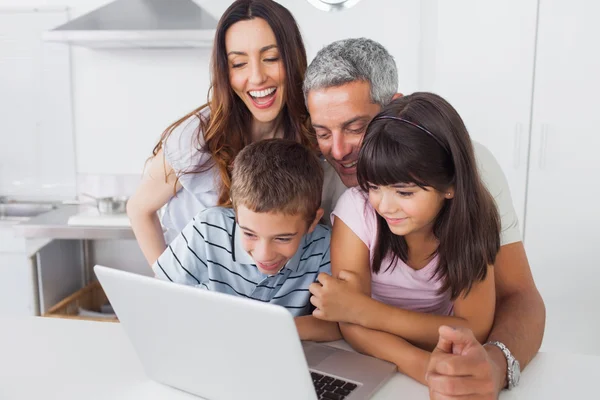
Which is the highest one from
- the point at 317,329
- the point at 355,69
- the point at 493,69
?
the point at 493,69

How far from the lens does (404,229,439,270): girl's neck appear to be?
3.97 feet

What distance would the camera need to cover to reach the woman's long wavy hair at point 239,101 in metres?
1.44

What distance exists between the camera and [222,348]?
0.84m

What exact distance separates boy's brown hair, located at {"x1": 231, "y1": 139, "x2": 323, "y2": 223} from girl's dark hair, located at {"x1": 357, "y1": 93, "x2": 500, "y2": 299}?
156 mm

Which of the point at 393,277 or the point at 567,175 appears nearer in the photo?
the point at 393,277

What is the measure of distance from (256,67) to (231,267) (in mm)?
497

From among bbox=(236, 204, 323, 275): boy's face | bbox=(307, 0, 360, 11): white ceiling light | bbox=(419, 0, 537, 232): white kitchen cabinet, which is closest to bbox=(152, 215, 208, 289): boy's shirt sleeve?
bbox=(236, 204, 323, 275): boy's face

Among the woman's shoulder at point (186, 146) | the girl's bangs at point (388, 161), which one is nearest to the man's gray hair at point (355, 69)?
the girl's bangs at point (388, 161)

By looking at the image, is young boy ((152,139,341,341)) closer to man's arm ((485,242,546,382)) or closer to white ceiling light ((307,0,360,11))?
man's arm ((485,242,546,382))

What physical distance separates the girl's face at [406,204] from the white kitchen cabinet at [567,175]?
151 centimetres

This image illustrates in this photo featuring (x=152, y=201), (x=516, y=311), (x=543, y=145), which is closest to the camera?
(x=516, y=311)

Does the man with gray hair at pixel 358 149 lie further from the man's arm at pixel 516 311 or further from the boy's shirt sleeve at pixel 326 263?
the boy's shirt sleeve at pixel 326 263

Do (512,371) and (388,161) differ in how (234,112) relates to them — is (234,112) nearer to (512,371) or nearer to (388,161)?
(388,161)

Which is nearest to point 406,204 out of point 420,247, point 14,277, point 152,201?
point 420,247
